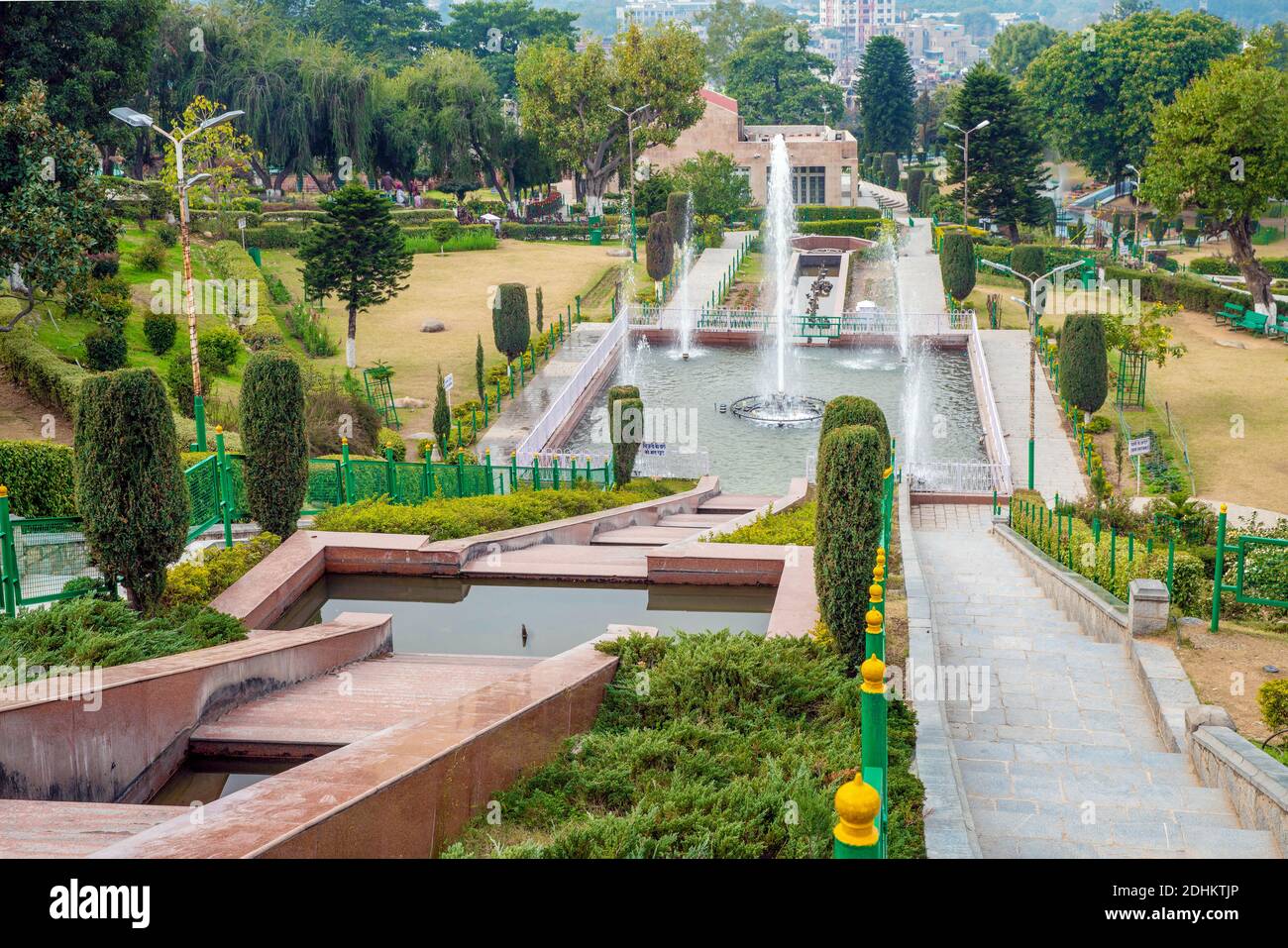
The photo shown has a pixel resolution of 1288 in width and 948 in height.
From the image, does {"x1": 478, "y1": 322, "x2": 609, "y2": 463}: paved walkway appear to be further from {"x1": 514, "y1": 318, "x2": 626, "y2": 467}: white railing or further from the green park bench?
the green park bench

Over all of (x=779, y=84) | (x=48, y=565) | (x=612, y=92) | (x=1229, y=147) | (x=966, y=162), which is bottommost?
(x=48, y=565)

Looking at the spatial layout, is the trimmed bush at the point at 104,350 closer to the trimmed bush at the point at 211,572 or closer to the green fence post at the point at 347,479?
the green fence post at the point at 347,479

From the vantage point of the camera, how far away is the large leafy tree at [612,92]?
2181 inches

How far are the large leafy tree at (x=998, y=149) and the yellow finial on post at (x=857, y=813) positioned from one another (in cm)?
5200

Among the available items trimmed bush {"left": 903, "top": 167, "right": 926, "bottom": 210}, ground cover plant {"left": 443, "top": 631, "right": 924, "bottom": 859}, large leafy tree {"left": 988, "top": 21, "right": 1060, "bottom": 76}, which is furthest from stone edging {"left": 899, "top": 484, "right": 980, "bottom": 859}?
large leafy tree {"left": 988, "top": 21, "right": 1060, "bottom": 76}

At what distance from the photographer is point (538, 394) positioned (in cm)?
3194

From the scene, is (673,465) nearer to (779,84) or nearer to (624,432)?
(624,432)

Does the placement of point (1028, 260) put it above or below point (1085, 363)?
above

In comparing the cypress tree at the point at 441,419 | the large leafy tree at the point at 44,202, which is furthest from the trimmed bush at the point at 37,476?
the cypress tree at the point at 441,419

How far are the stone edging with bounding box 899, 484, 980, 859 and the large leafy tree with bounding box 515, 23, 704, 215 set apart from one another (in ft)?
153

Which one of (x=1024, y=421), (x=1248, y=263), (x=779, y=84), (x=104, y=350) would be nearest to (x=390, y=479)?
(x=104, y=350)

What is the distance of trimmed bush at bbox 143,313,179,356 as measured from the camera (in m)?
28.9

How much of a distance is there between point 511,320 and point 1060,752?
2514 cm

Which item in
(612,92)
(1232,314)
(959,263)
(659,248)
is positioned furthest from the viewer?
(612,92)
